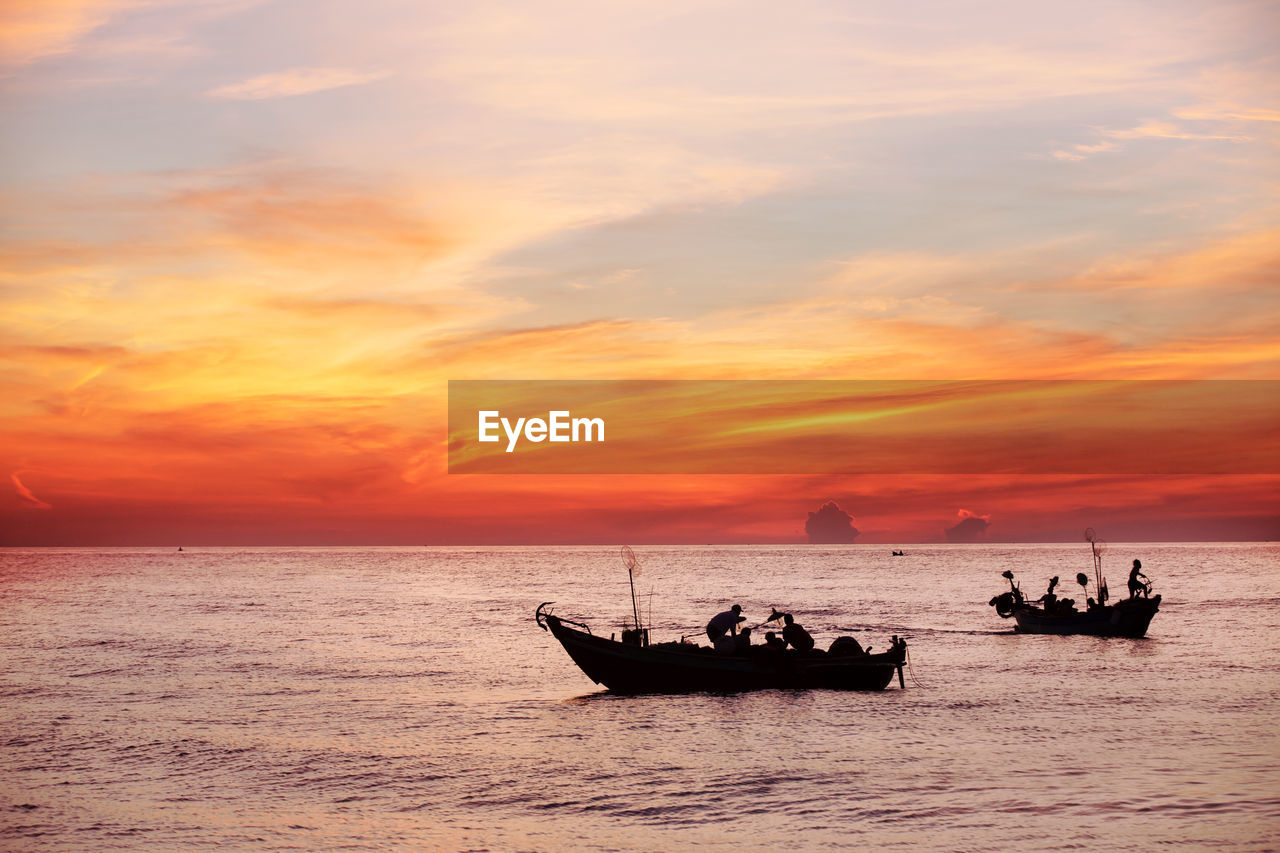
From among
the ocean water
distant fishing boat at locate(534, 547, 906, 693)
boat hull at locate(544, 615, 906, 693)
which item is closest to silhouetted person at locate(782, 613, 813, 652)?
distant fishing boat at locate(534, 547, 906, 693)

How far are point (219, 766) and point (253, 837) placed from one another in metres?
6.92

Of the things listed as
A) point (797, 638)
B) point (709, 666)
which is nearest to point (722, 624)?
point (709, 666)

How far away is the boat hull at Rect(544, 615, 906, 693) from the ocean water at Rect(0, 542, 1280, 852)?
733 mm

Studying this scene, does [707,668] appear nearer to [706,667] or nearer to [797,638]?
[706,667]

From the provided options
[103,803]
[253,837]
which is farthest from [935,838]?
[103,803]

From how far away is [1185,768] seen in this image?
24.0 m

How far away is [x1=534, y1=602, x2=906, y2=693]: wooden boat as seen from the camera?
35844 mm

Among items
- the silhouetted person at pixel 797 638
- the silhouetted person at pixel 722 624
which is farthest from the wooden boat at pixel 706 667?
the silhouetted person at pixel 722 624

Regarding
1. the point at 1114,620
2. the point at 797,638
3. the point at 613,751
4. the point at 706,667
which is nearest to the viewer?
the point at 613,751

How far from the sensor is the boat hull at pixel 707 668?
35.8m

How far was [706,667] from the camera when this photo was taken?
35.8 metres

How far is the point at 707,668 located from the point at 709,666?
96mm

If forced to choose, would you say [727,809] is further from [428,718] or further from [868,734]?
[428,718]

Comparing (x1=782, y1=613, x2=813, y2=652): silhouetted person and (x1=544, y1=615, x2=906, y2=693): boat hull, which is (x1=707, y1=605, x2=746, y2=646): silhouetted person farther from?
(x1=782, y1=613, x2=813, y2=652): silhouetted person
